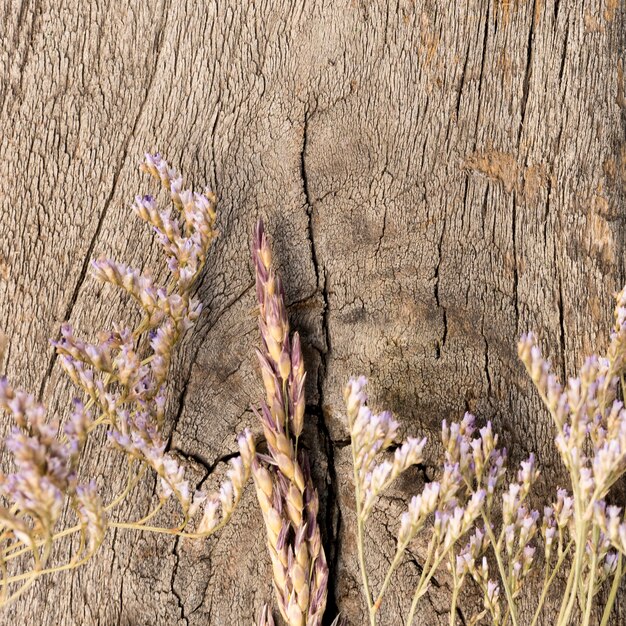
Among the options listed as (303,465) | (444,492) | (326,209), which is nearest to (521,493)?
(444,492)

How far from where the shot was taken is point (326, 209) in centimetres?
129

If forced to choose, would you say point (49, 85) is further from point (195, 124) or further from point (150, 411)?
point (150, 411)

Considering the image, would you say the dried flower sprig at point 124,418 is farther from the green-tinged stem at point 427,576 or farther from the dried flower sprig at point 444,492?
the green-tinged stem at point 427,576

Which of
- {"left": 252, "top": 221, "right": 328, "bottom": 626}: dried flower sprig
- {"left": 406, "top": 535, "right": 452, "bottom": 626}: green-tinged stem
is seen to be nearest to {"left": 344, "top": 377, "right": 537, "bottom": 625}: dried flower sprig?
{"left": 406, "top": 535, "right": 452, "bottom": 626}: green-tinged stem

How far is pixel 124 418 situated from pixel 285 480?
0.28 m

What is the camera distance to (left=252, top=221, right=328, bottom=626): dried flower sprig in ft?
3.75

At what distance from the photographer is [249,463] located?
105 centimetres

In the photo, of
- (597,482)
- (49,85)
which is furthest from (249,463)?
(49,85)

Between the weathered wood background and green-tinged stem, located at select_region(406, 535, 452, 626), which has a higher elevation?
the weathered wood background

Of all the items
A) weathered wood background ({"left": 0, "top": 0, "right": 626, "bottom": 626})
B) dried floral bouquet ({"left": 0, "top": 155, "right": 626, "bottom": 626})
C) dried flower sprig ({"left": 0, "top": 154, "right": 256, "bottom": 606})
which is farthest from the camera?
weathered wood background ({"left": 0, "top": 0, "right": 626, "bottom": 626})

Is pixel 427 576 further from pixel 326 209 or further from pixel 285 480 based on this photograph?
pixel 326 209

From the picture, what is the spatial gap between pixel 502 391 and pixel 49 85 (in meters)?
0.99

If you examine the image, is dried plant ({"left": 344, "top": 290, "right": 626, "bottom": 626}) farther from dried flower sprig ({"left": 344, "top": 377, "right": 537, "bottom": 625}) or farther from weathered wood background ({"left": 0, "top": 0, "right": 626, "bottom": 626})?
weathered wood background ({"left": 0, "top": 0, "right": 626, "bottom": 626})

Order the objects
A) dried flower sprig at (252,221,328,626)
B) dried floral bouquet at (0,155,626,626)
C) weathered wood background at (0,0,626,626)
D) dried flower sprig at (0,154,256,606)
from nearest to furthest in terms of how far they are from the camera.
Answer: dried flower sprig at (0,154,256,606)
dried floral bouquet at (0,155,626,626)
dried flower sprig at (252,221,328,626)
weathered wood background at (0,0,626,626)
